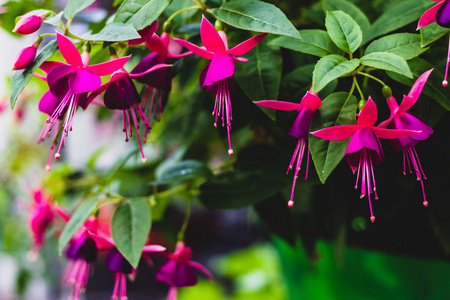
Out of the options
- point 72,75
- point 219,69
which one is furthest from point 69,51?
point 219,69

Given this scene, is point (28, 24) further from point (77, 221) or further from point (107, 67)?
point (77, 221)

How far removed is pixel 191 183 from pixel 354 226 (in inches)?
9.7

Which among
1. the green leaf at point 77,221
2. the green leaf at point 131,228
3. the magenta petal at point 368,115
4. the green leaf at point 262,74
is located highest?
the magenta petal at point 368,115

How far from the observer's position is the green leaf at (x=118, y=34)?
1.08ft

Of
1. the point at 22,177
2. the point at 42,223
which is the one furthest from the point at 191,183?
the point at 22,177

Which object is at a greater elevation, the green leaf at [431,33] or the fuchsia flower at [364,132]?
the green leaf at [431,33]

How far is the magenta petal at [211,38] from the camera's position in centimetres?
33

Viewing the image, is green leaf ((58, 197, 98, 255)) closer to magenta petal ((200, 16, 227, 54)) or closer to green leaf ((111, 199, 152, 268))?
green leaf ((111, 199, 152, 268))

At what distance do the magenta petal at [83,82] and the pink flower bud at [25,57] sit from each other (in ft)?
0.17

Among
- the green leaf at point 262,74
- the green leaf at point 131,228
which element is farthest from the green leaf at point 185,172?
the green leaf at point 262,74

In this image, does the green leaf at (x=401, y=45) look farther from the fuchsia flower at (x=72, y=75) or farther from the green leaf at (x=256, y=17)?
the fuchsia flower at (x=72, y=75)

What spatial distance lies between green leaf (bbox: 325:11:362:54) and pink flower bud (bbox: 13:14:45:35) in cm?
26

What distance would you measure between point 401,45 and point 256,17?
0.13 metres

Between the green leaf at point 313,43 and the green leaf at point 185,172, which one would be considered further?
the green leaf at point 185,172
